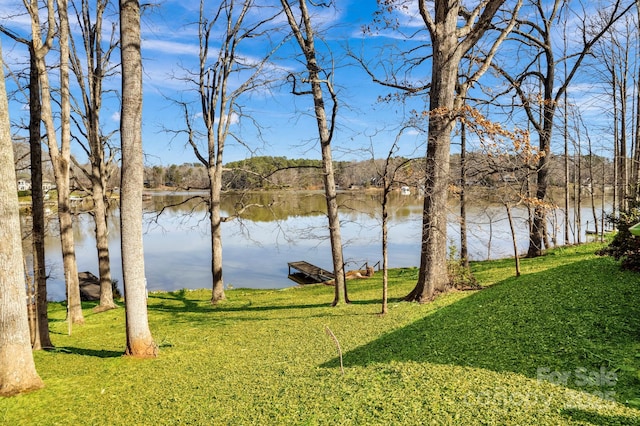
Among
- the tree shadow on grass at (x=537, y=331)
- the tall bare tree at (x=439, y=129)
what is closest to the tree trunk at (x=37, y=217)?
the tree shadow on grass at (x=537, y=331)

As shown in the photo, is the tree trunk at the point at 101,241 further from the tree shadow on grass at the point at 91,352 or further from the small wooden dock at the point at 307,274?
the small wooden dock at the point at 307,274

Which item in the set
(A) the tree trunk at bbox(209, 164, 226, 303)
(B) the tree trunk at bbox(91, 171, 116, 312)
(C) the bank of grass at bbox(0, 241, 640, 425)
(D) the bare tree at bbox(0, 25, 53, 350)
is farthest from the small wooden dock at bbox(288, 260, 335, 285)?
(D) the bare tree at bbox(0, 25, 53, 350)

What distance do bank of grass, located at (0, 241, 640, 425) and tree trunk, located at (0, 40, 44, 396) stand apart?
270mm

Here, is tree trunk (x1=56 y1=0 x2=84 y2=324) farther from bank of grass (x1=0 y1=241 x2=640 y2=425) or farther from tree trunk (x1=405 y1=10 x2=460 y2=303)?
tree trunk (x1=405 y1=10 x2=460 y2=303)

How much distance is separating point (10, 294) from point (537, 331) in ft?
20.1

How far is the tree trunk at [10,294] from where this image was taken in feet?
14.7

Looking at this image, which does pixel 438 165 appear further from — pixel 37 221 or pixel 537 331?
pixel 37 221

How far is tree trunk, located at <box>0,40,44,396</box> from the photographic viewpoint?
4.48 meters

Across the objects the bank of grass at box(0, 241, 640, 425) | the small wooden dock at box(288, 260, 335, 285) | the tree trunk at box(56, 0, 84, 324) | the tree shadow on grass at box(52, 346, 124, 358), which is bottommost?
the small wooden dock at box(288, 260, 335, 285)

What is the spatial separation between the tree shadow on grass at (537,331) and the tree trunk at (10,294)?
3.61 metres

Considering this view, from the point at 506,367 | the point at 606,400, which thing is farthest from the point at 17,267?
the point at 606,400

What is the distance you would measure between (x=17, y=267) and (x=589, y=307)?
23.0 ft

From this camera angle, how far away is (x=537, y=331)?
4.52 metres

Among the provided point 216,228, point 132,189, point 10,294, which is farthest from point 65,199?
point 10,294
